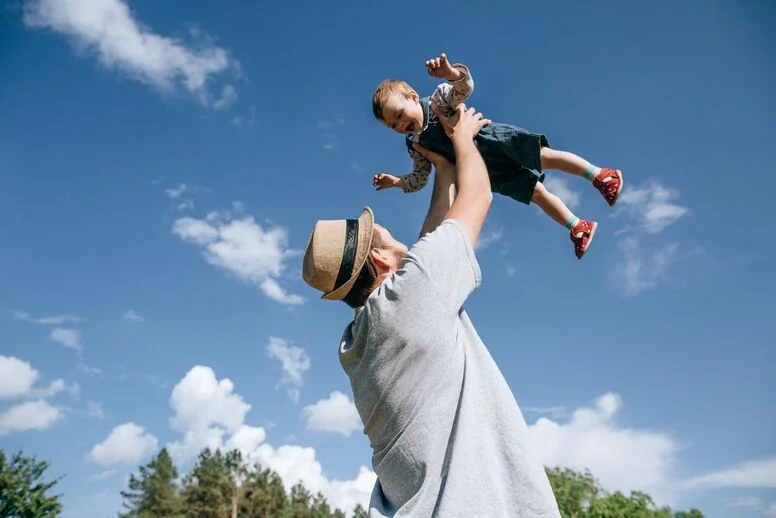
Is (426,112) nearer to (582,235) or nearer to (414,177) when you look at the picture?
(414,177)

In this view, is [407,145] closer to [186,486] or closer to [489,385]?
[489,385]

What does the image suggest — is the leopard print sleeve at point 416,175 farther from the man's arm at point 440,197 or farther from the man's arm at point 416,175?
the man's arm at point 440,197

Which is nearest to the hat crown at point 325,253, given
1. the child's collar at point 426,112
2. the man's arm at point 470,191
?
the man's arm at point 470,191

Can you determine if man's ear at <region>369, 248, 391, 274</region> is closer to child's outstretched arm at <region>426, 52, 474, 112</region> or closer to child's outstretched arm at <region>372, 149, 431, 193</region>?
child's outstretched arm at <region>426, 52, 474, 112</region>

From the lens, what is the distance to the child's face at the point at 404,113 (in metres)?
3.78

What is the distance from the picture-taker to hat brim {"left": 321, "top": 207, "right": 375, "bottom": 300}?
2438 millimetres

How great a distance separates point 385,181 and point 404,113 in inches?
25.4

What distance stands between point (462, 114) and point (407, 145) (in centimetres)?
129

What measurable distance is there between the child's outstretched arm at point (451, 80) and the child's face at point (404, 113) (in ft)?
0.85

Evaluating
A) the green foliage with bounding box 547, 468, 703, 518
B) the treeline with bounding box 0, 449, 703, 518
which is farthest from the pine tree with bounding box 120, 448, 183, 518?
the green foliage with bounding box 547, 468, 703, 518

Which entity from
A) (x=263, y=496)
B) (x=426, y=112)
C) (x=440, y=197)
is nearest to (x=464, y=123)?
(x=440, y=197)

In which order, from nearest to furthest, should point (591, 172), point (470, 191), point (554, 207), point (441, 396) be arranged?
1. point (441, 396)
2. point (470, 191)
3. point (591, 172)
4. point (554, 207)

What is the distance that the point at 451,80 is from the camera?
3246 mm

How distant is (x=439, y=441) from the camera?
2000mm
